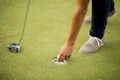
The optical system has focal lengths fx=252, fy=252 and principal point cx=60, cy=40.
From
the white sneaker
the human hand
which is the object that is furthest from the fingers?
the white sneaker

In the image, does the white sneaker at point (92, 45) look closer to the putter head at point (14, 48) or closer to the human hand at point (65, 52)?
the human hand at point (65, 52)

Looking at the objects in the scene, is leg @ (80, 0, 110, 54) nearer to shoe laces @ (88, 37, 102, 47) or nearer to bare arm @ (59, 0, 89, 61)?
shoe laces @ (88, 37, 102, 47)

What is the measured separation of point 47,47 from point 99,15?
0.52 metres

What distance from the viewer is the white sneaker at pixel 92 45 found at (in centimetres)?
216

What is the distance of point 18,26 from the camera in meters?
2.52

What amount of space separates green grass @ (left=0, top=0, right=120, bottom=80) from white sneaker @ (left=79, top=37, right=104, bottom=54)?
0.15ft

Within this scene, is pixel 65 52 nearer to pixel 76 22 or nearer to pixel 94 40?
pixel 76 22

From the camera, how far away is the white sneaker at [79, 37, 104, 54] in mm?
2156

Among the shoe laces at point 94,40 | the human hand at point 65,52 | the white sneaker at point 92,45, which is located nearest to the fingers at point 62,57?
the human hand at point 65,52


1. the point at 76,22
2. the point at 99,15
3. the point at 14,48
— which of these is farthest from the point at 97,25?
the point at 14,48

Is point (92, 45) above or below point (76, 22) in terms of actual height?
below

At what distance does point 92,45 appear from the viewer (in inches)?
86.4

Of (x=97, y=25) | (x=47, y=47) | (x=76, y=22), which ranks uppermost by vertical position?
(x=76, y=22)

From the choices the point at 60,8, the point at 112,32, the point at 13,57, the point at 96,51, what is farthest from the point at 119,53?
the point at 60,8
